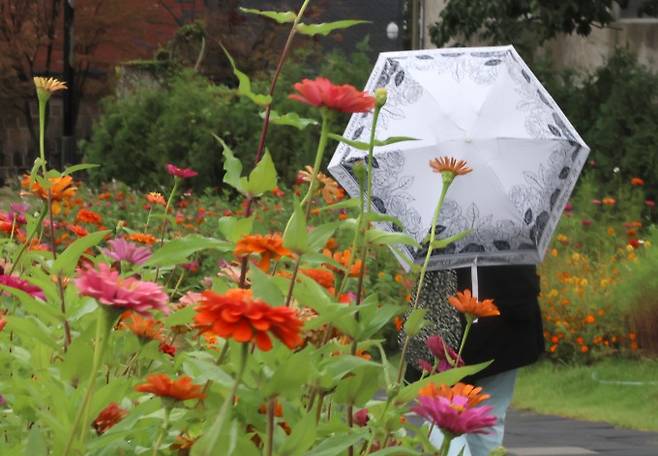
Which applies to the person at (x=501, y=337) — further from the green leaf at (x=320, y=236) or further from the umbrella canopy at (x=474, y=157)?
the green leaf at (x=320, y=236)

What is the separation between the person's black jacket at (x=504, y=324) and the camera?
5.04 metres

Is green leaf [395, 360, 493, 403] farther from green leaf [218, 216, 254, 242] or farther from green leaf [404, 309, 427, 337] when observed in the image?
green leaf [218, 216, 254, 242]

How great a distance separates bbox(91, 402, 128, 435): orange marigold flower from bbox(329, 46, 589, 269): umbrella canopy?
7.68 feet

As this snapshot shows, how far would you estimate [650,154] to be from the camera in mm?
18094

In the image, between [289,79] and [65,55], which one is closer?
[289,79]

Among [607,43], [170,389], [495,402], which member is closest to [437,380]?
[170,389]

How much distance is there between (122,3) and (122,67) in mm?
6112

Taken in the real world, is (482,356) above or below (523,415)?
above

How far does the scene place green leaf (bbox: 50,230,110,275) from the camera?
2.72 meters

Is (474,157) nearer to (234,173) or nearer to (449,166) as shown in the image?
(449,166)

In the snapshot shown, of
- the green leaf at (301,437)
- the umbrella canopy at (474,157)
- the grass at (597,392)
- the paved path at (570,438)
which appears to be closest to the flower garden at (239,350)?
the green leaf at (301,437)

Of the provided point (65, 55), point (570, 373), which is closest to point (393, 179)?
point (570, 373)

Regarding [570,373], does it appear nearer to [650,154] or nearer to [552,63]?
[650,154]

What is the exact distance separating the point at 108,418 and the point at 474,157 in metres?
2.70
